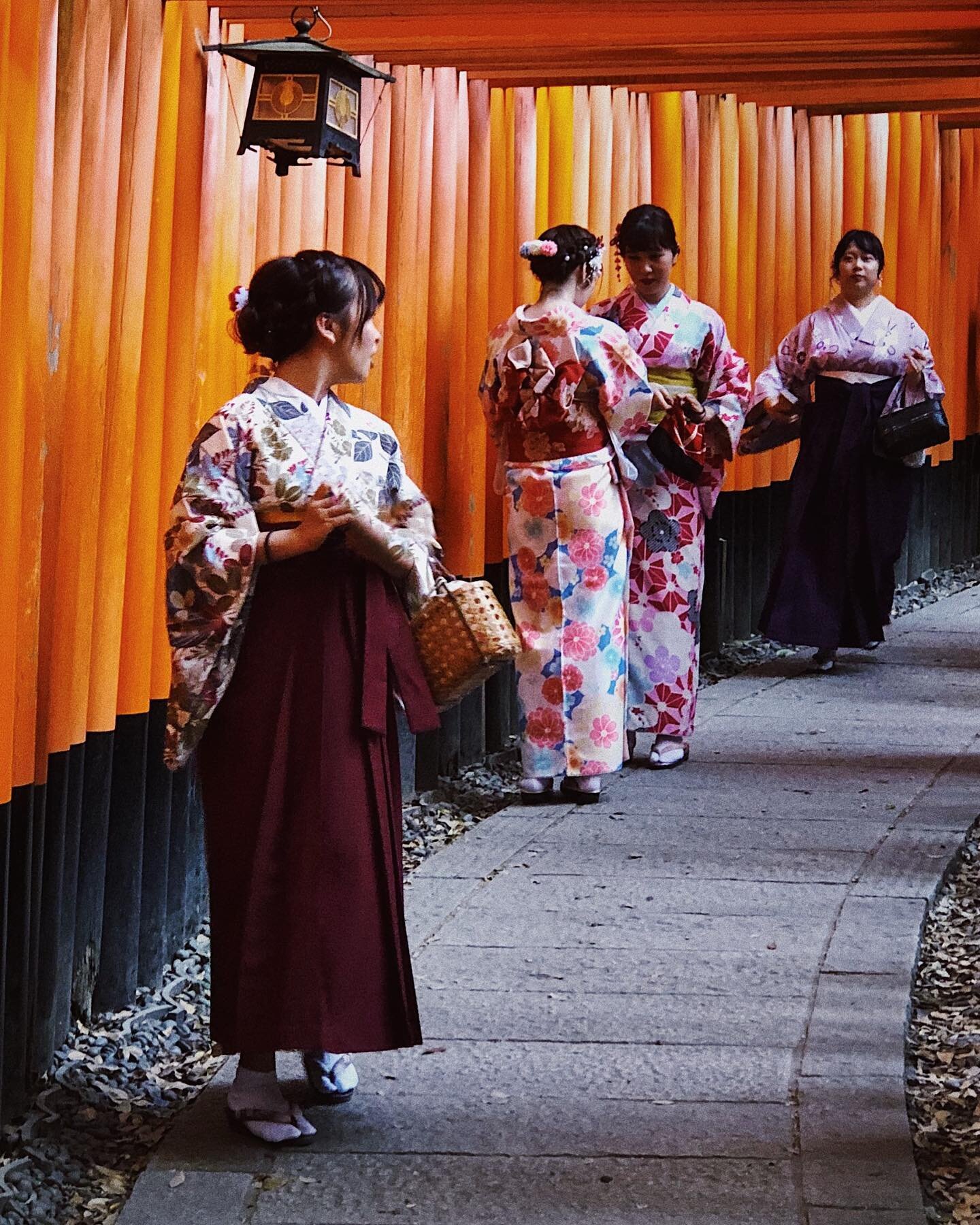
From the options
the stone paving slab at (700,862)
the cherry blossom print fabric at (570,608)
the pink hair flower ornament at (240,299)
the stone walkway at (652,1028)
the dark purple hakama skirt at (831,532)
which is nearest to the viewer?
the stone walkway at (652,1028)

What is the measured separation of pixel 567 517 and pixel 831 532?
309cm

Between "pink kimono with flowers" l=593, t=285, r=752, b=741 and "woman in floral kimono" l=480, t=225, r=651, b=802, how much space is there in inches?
24.4

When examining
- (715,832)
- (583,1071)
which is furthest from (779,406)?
(583,1071)

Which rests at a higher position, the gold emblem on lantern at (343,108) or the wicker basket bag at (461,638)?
the gold emblem on lantern at (343,108)

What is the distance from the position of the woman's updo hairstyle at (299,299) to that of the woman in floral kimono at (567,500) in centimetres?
259

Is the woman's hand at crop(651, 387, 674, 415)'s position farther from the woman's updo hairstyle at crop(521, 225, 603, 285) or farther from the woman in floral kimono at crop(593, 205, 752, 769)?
the woman's updo hairstyle at crop(521, 225, 603, 285)

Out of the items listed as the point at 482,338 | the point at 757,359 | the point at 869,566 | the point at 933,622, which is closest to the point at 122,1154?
the point at 482,338

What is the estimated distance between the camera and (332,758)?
3.78m

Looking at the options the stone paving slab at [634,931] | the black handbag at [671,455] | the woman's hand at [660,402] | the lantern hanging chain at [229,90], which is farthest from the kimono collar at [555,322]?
the stone paving slab at [634,931]

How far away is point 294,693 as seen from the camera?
12.4 ft

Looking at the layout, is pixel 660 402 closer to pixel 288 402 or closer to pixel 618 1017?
pixel 618 1017

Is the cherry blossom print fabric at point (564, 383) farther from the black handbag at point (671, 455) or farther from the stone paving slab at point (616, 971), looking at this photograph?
the stone paving slab at point (616, 971)

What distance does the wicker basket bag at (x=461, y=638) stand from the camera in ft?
12.6

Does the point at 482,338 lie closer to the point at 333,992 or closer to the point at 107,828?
the point at 107,828
